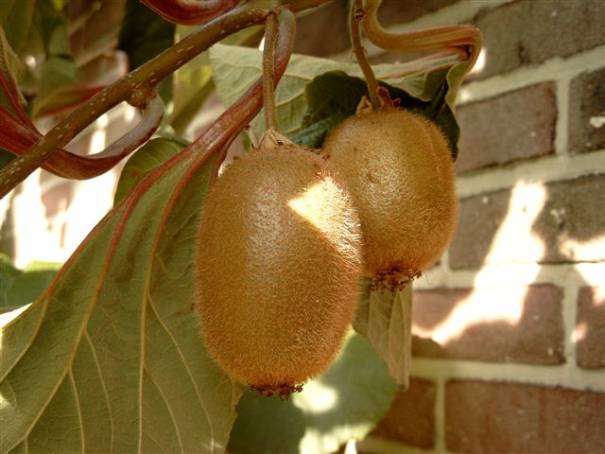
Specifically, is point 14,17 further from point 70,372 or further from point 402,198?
point 402,198

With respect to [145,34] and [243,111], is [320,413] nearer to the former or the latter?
[243,111]

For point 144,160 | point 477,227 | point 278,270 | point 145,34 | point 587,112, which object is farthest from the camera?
point 145,34

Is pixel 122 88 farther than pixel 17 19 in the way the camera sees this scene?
No

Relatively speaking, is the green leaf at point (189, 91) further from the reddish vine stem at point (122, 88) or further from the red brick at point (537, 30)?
the reddish vine stem at point (122, 88)

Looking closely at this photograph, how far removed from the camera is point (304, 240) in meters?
0.51

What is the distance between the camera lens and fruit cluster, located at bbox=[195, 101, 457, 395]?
500mm

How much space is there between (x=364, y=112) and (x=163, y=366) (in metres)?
0.28

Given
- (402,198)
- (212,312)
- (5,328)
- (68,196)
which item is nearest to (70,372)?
(5,328)

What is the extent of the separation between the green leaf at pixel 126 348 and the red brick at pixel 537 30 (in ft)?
1.46

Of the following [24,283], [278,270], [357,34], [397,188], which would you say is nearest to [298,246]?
[278,270]

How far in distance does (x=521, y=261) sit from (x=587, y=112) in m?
0.18

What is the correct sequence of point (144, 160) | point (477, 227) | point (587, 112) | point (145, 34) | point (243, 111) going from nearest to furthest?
point (243, 111)
point (144, 160)
point (587, 112)
point (477, 227)
point (145, 34)

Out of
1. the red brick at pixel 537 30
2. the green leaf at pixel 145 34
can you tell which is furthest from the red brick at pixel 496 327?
the green leaf at pixel 145 34

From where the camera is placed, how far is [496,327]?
0.90m
